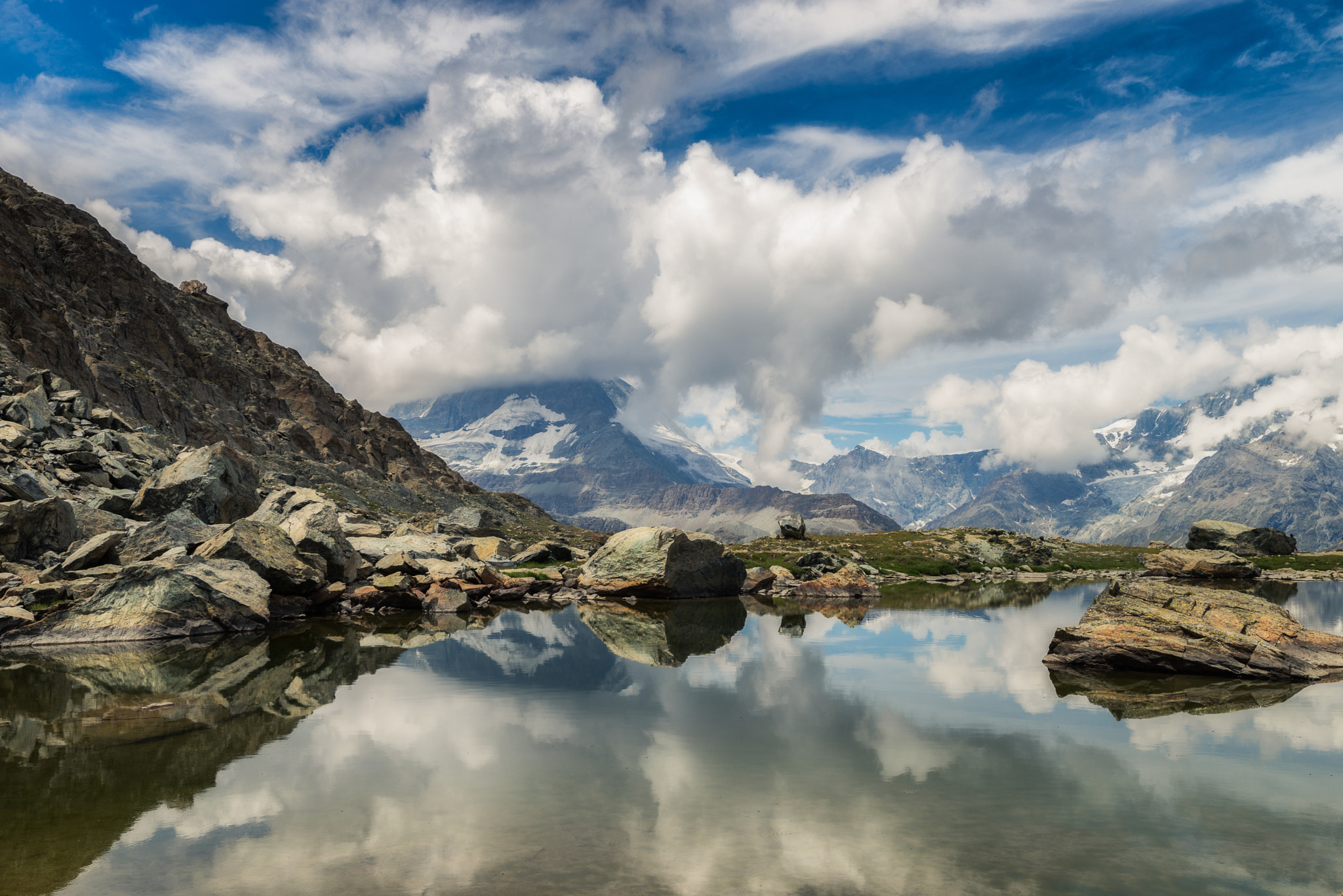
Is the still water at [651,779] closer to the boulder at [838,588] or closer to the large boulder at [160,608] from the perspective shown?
the large boulder at [160,608]

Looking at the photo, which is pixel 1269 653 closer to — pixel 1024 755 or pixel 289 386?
pixel 1024 755

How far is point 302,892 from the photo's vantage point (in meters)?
11.7

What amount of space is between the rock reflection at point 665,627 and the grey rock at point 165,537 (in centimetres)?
2315

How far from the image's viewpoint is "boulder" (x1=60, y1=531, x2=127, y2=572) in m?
37.9

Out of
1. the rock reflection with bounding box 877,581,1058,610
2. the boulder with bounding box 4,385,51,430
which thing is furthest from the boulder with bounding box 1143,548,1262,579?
the boulder with bounding box 4,385,51,430

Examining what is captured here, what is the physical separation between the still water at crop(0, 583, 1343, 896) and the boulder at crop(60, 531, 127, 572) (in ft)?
27.9

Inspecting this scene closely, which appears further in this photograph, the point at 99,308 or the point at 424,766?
the point at 99,308

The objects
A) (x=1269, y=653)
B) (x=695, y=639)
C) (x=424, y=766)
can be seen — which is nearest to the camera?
(x=424, y=766)

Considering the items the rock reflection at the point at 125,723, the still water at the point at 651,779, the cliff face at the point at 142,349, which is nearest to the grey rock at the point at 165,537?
the rock reflection at the point at 125,723

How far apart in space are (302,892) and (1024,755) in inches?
641

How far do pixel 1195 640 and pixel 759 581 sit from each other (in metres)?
40.9

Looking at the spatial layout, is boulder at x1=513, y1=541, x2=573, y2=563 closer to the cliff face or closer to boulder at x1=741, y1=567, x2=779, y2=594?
boulder at x1=741, y1=567, x2=779, y2=594

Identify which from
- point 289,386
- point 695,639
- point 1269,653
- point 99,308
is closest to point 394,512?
point 99,308

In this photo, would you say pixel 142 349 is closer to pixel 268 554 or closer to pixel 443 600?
pixel 443 600
